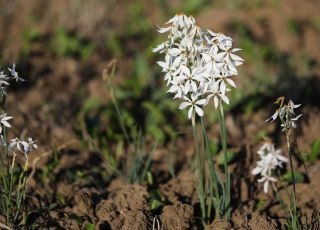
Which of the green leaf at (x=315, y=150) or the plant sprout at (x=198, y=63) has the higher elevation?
the plant sprout at (x=198, y=63)

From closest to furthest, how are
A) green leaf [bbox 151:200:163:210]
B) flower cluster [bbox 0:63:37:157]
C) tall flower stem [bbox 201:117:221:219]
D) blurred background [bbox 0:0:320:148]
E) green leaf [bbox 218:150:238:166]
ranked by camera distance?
flower cluster [bbox 0:63:37:157] < tall flower stem [bbox 201:117:221:219] < green leaf [bbox 151:200:163:210] < green leaf [bbox 218:150:238:166] < blurred background [bbox 0:0:320:148]

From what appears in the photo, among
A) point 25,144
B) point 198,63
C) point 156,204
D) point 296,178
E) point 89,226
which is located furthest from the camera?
point 296,178

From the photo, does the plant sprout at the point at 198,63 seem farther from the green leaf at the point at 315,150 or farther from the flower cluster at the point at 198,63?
the green leaf at the point at 315,150

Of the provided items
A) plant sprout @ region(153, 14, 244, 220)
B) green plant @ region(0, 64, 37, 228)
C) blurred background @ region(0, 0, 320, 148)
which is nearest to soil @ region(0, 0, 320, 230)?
blurred background @ region(0, 0, 320, 148)

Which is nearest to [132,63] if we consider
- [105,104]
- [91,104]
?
[105,104]

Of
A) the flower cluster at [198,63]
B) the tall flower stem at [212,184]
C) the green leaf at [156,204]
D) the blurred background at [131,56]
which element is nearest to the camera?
the flower cluster at [198,63]

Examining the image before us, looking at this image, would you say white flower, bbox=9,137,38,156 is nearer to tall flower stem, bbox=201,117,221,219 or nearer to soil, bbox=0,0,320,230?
soil, bbox=0,0,320,230

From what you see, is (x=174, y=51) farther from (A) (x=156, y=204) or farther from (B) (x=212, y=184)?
(A) (x=156, y=204)

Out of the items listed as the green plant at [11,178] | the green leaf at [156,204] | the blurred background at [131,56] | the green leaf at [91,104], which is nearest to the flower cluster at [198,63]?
the green leaf at [156,204]

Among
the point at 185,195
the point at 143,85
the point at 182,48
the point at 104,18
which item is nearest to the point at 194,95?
the point at 182,48
